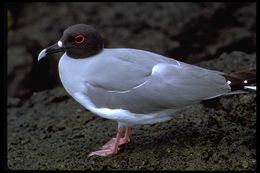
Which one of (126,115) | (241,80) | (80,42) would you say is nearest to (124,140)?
(126,115)

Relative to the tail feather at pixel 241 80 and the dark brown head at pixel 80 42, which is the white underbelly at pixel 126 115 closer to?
the dark brown head at pixel 80 42

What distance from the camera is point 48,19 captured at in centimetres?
822

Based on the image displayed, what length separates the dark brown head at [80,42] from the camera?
15.6ft

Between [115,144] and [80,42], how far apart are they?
951mm

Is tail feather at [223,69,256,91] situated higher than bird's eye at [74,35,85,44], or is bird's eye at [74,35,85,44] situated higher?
bird's eye at [74,35,85,44]

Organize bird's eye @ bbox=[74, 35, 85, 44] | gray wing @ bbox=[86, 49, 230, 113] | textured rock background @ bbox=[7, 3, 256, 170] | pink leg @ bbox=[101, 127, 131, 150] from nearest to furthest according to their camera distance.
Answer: gray wing @ bbox=[86, 49, 230, 113], bird's eye @ bbox=[74, 35, 85, 44], textured rock background @ bbox=[7, 3, 256, 170], pink leg @ bbox=[101, 127, 131, 150]

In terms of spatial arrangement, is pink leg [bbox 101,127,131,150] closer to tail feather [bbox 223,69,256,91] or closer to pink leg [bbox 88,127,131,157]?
pink leg [bbox 88,127,131,157]

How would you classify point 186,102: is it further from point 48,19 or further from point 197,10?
point 48,19

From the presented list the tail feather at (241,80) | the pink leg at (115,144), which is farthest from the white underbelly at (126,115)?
the tail feather at (241,80)

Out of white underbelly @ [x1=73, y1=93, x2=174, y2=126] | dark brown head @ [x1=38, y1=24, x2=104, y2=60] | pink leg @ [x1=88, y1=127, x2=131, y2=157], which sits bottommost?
pink leg @ [x1=88, y1=127, x2=131, y2=157]

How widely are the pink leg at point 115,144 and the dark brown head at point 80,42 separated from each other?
74cm

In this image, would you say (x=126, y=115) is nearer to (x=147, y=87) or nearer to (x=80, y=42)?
(x=147, y=87)

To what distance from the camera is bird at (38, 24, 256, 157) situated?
4.63 meters

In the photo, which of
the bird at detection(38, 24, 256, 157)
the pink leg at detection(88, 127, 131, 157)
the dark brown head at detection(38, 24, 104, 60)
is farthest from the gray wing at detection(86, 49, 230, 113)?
the pink leg at detection(88, 127, 131, 157)
